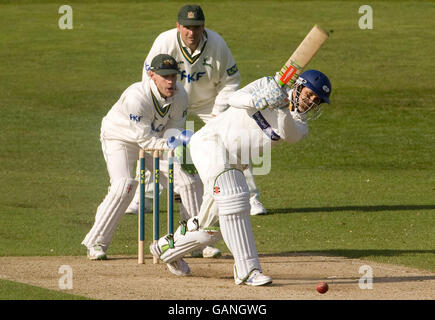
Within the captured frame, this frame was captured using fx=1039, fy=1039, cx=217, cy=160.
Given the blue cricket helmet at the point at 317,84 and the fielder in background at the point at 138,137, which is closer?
the blue cricket helmet at the point at 317,84

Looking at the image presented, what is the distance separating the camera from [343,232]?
10930 mm

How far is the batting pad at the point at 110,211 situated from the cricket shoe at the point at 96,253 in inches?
1.6

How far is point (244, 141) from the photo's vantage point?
27.2 ft

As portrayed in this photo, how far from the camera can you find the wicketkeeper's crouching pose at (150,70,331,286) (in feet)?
26.5

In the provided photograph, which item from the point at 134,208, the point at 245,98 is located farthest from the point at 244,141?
the point at 134,208

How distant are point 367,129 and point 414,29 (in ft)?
29.3

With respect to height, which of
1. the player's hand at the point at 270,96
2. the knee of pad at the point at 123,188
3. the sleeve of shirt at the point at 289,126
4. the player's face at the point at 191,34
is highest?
the player's face at the point at 191,34

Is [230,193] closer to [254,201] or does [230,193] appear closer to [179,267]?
[179,267]

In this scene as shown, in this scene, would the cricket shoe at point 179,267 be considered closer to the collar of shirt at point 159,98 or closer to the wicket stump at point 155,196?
the wicket stump at point 155,196

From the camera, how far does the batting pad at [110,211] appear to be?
31.1ft

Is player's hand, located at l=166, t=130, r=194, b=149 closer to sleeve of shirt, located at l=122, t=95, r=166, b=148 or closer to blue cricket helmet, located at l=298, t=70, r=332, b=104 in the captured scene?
sleeve of shirt, located at l=122, t=95, r=166, b=148

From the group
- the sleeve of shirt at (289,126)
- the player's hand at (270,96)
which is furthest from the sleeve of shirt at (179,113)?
the player's hand at (270,96)

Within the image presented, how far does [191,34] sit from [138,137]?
178 centimetres
